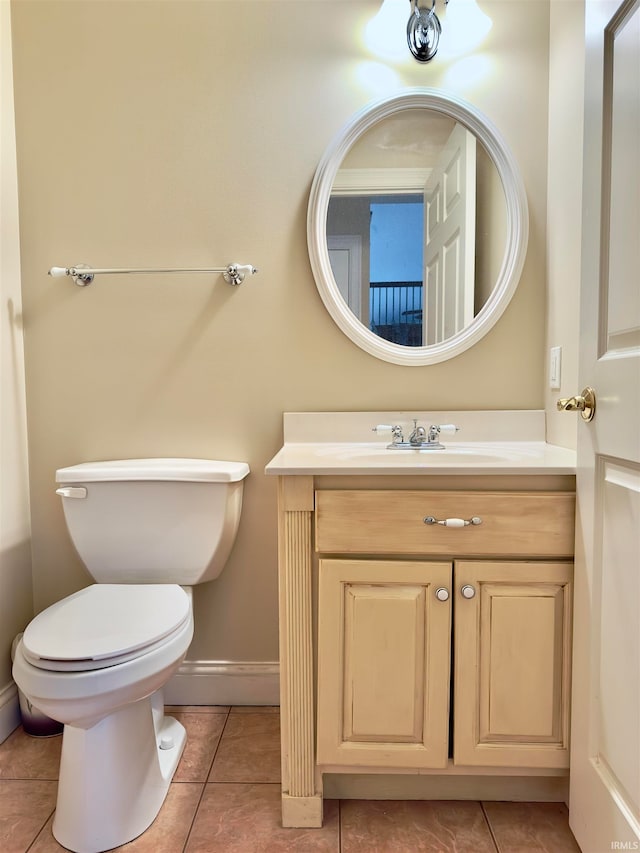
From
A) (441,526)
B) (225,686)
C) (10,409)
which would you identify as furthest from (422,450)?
(10,409)

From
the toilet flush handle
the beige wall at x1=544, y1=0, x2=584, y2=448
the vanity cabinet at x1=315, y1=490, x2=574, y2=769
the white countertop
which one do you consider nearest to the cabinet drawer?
the vanity cabinet at x1=315, y1=490, x2=574, y2=769

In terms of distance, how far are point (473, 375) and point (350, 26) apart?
3.51ft

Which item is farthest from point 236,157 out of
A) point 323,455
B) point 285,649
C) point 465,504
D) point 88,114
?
point 285,649

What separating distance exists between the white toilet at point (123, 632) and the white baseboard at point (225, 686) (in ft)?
0.47

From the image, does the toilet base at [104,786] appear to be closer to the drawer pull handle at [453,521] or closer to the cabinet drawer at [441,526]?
the cabinet drawer at [441,526]

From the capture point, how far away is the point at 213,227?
5.10 feet

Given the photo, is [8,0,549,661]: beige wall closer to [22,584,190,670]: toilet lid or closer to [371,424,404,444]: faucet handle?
[371,424,404,444]: faucet handle

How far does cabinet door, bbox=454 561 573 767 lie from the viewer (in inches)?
43.2

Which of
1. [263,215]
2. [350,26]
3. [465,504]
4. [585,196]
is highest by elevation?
[350,26]

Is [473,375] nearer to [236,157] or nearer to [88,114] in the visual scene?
[236,157]

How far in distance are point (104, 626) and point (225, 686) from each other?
25.7 inches

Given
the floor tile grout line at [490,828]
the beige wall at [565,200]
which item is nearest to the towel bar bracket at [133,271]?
the beige wall at [565,200]

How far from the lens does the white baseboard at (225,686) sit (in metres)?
1.62

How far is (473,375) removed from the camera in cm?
155
